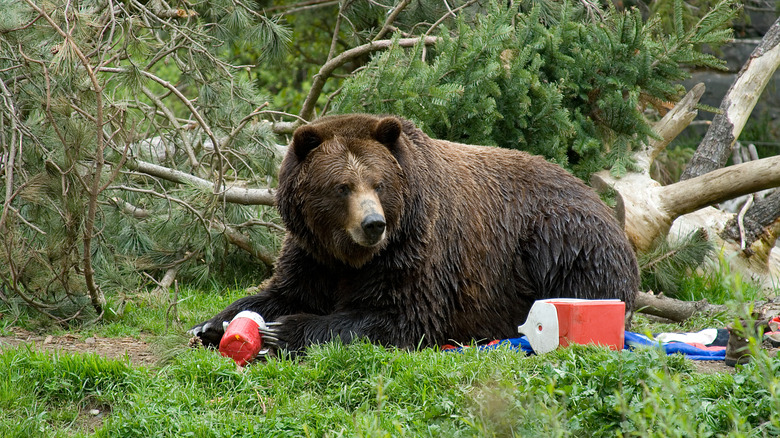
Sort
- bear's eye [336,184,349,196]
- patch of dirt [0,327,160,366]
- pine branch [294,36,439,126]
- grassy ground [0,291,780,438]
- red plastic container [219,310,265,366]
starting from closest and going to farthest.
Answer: grassy ground [0,291,780,438], red plastic container [219,310,265,366], bear's eye [336,184,349,196], patch of dirt [0,327,160,366], pine branch [294,36,439,126]

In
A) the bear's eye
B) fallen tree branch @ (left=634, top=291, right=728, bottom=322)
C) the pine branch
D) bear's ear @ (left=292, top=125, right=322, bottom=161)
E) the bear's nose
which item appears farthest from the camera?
the pine branch

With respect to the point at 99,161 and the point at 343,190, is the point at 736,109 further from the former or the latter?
the point at 99,161

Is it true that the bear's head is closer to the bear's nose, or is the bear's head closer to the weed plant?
the bear's nose

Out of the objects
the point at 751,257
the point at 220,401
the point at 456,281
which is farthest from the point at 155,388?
the point at 751,257

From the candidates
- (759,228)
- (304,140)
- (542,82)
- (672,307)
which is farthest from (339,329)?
(759,228)

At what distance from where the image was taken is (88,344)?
16.6 feet

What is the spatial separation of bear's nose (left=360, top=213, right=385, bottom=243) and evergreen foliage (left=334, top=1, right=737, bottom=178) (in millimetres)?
2408

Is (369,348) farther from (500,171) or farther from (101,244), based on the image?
(101,244)

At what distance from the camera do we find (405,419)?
3570 millimetres

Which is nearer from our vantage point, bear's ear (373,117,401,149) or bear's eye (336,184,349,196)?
bear's eye (336,184,349,196)

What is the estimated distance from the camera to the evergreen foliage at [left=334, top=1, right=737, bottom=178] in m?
6.79

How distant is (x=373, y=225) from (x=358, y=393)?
1.00 m

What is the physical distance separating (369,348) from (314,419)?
2.22 ft

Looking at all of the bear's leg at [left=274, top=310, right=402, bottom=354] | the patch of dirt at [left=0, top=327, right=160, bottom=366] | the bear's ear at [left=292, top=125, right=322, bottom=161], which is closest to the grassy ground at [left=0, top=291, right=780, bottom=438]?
the bear's leg at [left=274, top=310, right=402, bottom=354]
